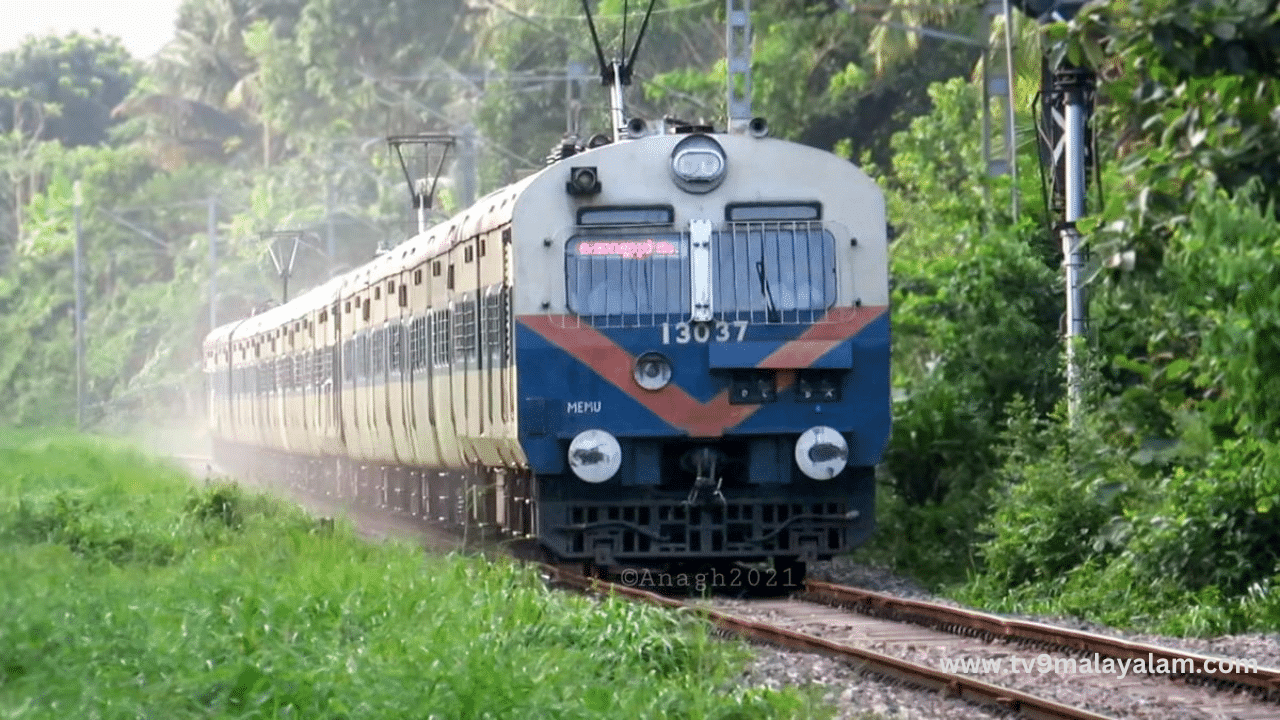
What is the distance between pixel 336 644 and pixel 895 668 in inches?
108

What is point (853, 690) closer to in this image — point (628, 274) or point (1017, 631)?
point (1017, 631)

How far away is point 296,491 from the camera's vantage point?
32.0m

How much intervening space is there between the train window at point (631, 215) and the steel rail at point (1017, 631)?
2701 mm

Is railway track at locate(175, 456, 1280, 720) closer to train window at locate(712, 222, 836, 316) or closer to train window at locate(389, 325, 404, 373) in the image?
train window at locate(712, 222, 836, 316)

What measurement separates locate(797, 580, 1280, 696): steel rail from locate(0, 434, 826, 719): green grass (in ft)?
6.40

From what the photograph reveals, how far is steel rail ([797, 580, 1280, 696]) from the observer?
1134 cm

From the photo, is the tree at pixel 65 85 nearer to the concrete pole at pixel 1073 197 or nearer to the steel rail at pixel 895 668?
the concrete pole at pixel 1073 197

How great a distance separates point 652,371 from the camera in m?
15.8

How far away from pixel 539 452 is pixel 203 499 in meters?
6.49

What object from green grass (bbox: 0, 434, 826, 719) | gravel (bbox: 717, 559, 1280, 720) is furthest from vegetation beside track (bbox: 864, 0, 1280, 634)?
green grass (bbox: 0, 434, 826, 719)

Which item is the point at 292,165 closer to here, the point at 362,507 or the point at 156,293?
the point at 156,293

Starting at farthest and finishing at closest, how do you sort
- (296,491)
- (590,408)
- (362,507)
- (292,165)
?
(292,165) → (296,491) → (362,507) → (590,408)

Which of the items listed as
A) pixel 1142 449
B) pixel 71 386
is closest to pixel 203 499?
pixel 1142 449

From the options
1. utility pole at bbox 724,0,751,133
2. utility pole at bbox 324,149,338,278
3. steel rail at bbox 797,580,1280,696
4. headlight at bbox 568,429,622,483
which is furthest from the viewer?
utility pole at bbox 324,149,338,278
